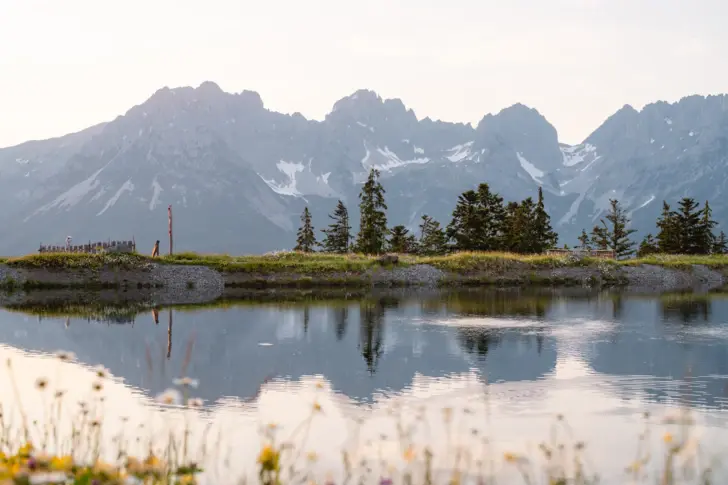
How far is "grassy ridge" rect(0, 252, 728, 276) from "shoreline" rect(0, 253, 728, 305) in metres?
0.11

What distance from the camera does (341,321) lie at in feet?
153

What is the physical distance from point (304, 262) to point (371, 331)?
46476 millimetres

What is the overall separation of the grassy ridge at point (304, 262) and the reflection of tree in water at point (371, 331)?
23.6 m

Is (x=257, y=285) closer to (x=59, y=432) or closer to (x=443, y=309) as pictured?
(x=443, y=309)

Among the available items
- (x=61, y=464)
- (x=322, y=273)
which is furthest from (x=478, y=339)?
(x=322, y=273)

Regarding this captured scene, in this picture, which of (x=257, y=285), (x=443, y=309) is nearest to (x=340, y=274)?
(x=257, y=285)

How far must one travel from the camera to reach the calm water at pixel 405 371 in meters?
17.4

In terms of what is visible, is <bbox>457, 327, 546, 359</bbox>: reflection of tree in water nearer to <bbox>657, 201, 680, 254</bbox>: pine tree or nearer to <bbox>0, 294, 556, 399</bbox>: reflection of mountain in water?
<bbox>0, 294, 556, 399</bbox>: reflection of mountain in water

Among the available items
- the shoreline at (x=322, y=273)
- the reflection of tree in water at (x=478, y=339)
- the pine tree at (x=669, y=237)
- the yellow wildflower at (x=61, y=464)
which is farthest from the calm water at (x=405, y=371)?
the pine tree at (x=669, y=237)

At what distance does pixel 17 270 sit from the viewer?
75750mm

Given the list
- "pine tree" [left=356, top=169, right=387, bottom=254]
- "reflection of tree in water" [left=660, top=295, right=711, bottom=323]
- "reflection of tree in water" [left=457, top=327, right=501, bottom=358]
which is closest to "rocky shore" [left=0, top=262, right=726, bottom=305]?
"reflection of tree in water" [left=660, top=295, right=711, bottom=323]

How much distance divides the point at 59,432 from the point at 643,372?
19736mm

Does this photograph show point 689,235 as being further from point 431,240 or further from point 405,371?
point 405,371

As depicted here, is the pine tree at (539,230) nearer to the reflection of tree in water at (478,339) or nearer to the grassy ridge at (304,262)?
the grassy ridge at (304,262)
